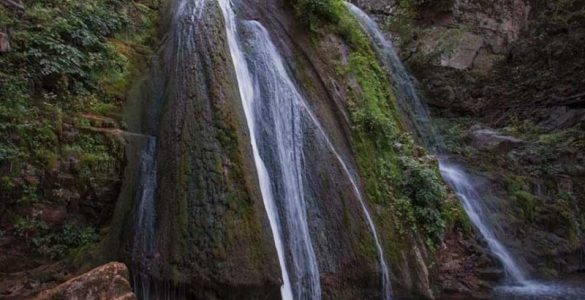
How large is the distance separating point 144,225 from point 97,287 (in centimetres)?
144

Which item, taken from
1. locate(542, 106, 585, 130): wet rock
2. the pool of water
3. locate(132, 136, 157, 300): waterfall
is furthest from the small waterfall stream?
locate(542, 106, 585, 130): wet rock

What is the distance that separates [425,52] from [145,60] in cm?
975

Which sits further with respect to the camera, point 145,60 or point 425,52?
point 425,52

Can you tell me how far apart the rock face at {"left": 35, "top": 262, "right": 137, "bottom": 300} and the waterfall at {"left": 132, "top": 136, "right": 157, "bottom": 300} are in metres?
0.79

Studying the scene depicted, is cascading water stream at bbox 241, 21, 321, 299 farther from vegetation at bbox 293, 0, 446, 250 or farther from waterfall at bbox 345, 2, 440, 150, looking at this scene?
waterfall at bbox 345, 2, 440, 150

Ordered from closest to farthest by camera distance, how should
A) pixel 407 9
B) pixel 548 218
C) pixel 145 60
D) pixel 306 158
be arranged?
pixel 306 158
pixel 145 60
pixel 548 218
pixel 407 9

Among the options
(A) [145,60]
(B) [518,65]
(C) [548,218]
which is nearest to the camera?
(A) [145,60]

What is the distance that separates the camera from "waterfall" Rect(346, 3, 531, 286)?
8789mm

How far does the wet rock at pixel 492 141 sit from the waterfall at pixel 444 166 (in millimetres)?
1226

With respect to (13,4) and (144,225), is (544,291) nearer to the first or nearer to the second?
(144,225)

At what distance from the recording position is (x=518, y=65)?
14297 millimetres

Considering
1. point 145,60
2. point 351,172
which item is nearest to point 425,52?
point 351,172

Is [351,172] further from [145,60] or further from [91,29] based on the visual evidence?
[91,29]

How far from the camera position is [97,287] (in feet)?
15.3
